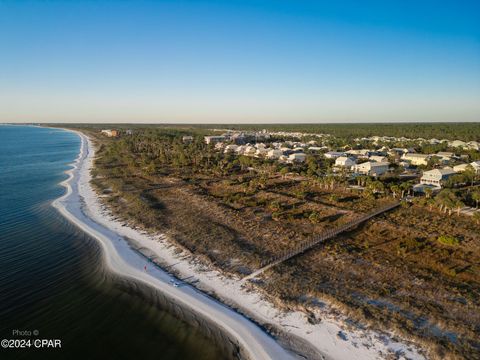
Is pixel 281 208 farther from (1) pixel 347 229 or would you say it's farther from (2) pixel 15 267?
(2) pixel 15 267

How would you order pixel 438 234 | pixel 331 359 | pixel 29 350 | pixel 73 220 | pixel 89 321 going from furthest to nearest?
1. pixel 73 220
2. pixel 438 234
3. pixel 89 321
4. pixel 29 350
5. pixel 331 359

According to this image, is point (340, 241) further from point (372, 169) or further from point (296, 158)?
point (296, 158)

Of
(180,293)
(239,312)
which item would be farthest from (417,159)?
(180,293)

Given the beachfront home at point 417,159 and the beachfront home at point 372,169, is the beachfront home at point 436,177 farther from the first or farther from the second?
the beachfront home at point 417,159

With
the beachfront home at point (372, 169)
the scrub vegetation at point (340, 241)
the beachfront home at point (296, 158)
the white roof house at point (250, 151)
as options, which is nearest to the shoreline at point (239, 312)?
the scrub vegetation at point (340, 241)

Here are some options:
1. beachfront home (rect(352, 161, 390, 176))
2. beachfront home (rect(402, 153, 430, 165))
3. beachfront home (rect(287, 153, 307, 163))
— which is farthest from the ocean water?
beachfront home (rect(402, 153, 430, 165))

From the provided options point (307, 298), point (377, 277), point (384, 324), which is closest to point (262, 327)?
point (307, 298)
